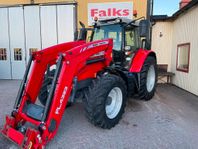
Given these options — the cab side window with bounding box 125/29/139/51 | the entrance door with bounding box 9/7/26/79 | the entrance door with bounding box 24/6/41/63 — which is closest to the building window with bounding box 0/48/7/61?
the entrance door with bounding box 9/7/26/79

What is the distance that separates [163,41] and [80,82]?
5.96m

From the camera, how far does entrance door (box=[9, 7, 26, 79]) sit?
28.6ft

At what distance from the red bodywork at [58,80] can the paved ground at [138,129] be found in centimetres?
36

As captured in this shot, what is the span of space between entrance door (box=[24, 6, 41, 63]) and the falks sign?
99.5 inches

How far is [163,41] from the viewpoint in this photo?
8.06 m

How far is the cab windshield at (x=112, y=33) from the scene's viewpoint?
4.34 meters

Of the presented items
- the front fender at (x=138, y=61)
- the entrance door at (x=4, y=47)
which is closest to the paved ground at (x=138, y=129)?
the front fender at (x=138, y=61)

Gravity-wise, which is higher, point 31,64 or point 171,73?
point 31,64

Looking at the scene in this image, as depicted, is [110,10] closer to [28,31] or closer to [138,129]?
[28,31]

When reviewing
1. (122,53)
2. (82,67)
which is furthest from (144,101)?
(82,67)

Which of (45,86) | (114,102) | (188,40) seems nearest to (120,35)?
(114,102)

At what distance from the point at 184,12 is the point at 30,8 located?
665 cm

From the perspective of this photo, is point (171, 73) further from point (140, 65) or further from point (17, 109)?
point (17, 109)

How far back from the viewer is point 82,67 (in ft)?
10.4
